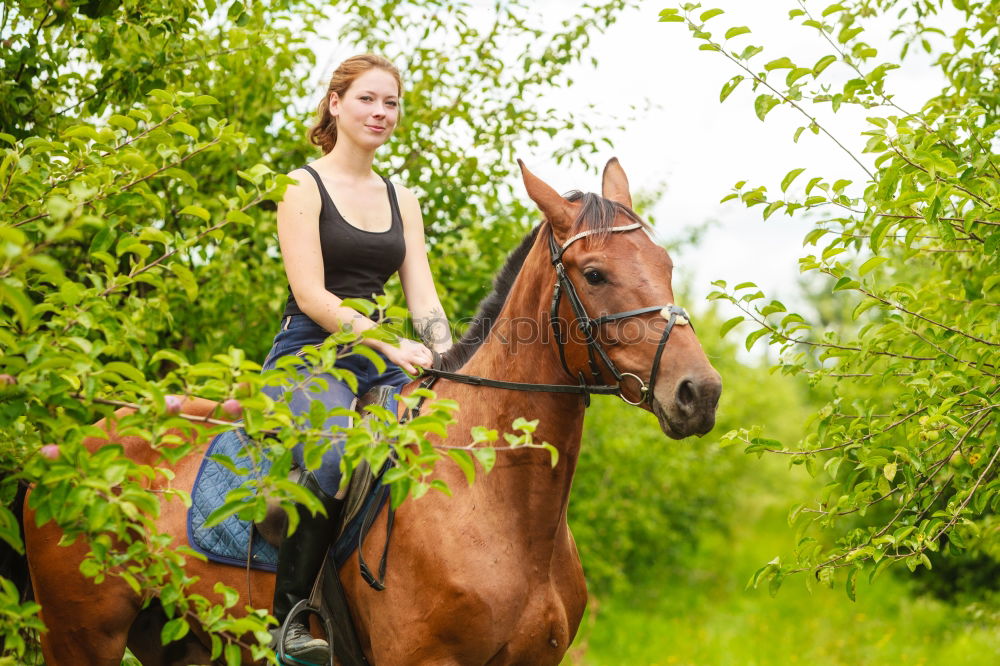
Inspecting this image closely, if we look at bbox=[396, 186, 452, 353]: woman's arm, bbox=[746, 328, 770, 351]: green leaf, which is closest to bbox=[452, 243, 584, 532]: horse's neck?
bbox=[396, 186, 452, 353]: woman's arm

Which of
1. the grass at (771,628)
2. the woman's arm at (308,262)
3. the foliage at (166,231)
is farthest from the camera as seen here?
the grass at (771,628)

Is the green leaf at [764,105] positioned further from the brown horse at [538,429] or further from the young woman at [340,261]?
Answer: the young woman at [340,261]

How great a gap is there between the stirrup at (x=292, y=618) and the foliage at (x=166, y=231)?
41 centimetres

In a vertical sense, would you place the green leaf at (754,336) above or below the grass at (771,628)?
above

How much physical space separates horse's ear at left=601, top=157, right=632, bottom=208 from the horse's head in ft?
1.06

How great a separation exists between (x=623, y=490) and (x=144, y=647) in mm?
12122

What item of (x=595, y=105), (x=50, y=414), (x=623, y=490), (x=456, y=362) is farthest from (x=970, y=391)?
(x=623, y=490)

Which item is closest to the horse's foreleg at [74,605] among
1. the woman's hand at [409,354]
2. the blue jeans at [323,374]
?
the blue jeans at [323,374]

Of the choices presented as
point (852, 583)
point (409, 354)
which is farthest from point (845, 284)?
point (409, 354)

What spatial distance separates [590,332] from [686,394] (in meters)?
0.51

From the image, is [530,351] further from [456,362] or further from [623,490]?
[623,490]

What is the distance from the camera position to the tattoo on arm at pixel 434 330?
4.52m

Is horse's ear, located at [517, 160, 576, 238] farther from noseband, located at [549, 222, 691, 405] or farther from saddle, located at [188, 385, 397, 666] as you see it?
saddle, located at [188, 385, 397, 666]

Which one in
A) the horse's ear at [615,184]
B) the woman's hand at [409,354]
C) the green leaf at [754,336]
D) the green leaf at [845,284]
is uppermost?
the horse's ear at [615,184]
